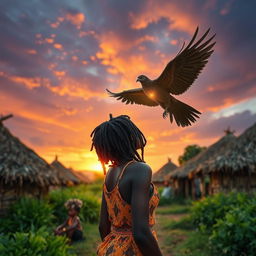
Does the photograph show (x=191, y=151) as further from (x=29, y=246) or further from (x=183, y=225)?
(x=29, y=246)

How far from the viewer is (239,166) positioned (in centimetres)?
1342

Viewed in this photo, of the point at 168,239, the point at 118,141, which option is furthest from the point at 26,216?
the point at 118,141

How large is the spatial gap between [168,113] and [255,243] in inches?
183

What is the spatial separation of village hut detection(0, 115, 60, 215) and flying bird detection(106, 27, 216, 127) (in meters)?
8.29

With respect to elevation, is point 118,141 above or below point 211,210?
above

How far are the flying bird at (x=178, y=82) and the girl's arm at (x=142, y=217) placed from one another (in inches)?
16.9

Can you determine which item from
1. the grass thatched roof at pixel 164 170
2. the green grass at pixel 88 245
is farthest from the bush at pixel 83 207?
the grass thatched roof at pixel 164 170

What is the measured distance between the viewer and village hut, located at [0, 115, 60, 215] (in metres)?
9.78

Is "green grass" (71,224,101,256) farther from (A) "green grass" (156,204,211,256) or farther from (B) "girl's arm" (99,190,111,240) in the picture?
(B) "girl's arm" (99,190,111,240)

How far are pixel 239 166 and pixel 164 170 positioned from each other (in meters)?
21.7

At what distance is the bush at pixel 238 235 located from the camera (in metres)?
5.74

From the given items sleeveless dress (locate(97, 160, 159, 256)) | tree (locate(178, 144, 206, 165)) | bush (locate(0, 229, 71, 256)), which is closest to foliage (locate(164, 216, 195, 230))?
bush (locate(0, 229, 71, 256))

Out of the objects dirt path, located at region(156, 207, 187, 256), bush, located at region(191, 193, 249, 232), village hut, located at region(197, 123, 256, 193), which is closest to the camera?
dirt path, located at region(156, 207, 187, 256)

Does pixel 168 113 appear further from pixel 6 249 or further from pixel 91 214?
Answer: pixel 91 214
